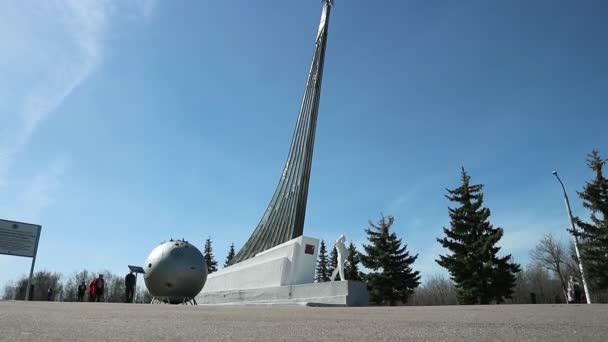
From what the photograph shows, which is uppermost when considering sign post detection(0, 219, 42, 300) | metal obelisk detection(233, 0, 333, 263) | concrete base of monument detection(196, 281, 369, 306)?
metal obelisk detection(233, 0, 333, 263)

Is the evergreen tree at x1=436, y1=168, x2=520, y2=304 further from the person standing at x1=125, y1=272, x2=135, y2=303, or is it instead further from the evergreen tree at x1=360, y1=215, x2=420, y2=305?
the person standing at x1=125, y1=272, x2=135, y2=303

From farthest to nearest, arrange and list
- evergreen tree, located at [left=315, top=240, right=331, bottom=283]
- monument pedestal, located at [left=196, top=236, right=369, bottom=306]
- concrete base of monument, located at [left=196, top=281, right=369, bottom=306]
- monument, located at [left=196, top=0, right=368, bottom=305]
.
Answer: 1. evergreen tree, located at [left=315, top=240, right=331, bottom=283]
2. monument, located at [left=196, top=0, right=368, bottom=305]
3. monument pedestal, located at [left=196, top=236, right=369, bottom=306]
4. concrete base of monument, located at [left=196, top=281, right=369, bottom=306]

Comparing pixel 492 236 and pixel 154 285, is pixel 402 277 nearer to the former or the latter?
pixel 492 236

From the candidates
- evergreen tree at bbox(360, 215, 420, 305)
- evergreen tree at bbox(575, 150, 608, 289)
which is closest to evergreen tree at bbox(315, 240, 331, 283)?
evergreen tree at bbox(360, 215, 420, 305)

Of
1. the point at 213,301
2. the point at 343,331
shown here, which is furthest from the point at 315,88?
the point at 343,331

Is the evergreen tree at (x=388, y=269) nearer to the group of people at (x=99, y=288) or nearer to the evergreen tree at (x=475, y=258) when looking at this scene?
the evergreen tree at (x=475, y=258)

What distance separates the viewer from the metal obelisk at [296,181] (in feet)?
61.4

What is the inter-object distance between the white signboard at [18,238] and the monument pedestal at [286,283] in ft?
31.3

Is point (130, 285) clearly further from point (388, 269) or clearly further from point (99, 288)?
point (388, 269)

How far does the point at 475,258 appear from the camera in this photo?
2255 cm

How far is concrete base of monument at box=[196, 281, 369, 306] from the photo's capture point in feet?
40.2

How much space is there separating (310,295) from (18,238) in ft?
50.1

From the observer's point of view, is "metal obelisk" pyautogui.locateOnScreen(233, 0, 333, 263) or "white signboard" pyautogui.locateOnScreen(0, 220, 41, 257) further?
"metal obelisk" pyautogui.locateOnScreen(233, 0, 333, 263)

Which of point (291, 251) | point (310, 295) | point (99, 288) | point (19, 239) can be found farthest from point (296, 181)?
point (19, 239)
